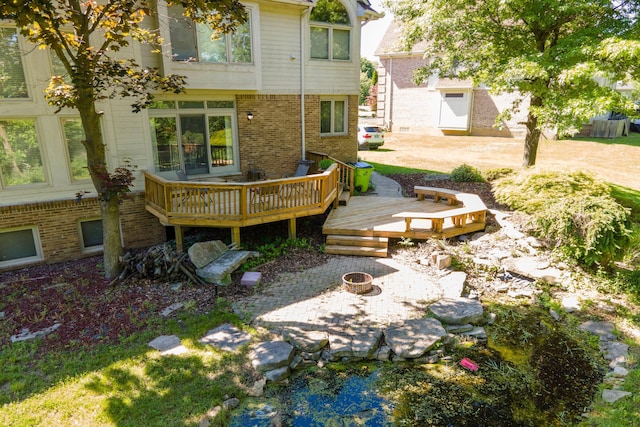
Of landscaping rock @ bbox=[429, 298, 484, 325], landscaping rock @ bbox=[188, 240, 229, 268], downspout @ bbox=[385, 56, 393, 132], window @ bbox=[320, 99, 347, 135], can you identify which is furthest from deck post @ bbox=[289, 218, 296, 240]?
downspout @ bbox=[385, 56, 393, 132]

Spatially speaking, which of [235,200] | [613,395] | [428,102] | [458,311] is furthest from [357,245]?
[428,102]

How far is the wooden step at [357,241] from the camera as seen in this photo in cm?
955

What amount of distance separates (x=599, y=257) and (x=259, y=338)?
7.18m

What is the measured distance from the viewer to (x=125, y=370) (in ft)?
18.3

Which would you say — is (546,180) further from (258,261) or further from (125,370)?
(125,370)

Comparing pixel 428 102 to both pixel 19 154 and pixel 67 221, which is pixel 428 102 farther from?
pixel 19 154

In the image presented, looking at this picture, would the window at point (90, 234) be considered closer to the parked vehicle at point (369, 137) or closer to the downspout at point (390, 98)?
the parked vehicle at point (369, 137)

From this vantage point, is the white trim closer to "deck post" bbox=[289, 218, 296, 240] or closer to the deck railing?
the deck railing

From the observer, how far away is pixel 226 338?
6391 mm

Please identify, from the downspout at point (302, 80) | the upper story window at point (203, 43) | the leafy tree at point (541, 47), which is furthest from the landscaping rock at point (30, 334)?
the leafy tree at point (541, 47)

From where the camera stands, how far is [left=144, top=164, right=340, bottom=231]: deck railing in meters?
8.74

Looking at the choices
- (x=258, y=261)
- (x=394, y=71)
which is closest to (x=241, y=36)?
(x=258, y=261)

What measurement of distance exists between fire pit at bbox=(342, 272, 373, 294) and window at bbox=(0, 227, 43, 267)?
721 cm

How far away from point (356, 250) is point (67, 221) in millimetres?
6837
